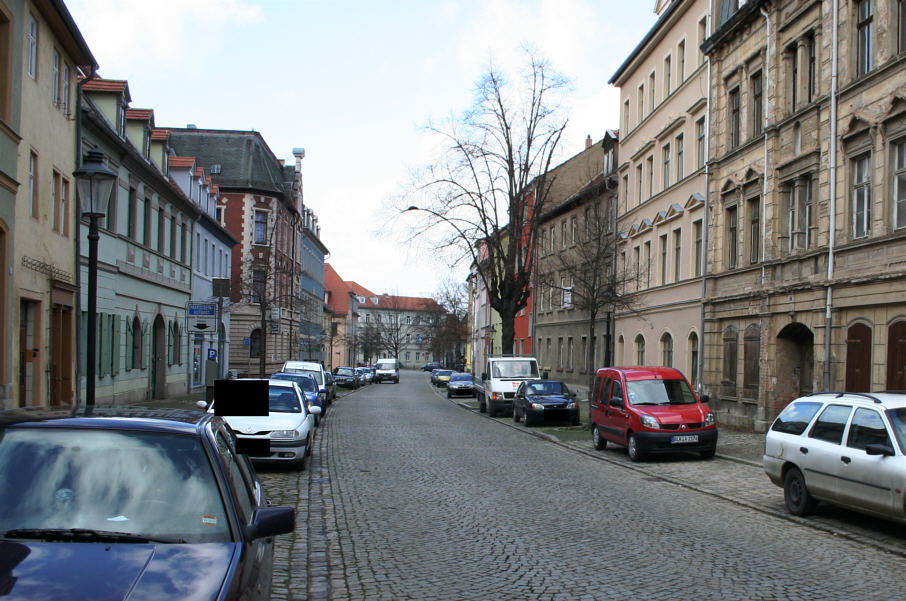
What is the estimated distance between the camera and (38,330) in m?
20.3

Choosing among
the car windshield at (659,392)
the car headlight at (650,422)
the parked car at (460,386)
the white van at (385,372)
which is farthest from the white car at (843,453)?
the white van at (385,372)

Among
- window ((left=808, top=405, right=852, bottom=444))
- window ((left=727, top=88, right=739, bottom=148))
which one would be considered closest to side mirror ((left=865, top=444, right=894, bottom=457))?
window ((left=808, top=405, right=852, bottom=444))

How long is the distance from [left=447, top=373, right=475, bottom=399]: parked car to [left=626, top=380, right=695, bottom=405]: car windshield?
30252 millimetres

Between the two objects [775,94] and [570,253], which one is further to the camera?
[570,253]

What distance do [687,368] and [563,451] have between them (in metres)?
12.1

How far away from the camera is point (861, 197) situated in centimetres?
1884

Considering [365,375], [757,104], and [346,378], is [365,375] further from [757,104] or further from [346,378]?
[757,104]

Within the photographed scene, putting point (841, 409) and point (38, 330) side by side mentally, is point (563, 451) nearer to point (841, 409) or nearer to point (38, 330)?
point (841, 409)

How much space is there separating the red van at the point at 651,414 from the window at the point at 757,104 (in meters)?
9.70

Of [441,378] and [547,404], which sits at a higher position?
[547,404]

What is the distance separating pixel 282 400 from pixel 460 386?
1299 inches

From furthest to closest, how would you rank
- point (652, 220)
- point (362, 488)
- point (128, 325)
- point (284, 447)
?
point (652, 220), point (128, 325), point (284, 447), point (362, 488)

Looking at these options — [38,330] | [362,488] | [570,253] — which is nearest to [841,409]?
[362,488]

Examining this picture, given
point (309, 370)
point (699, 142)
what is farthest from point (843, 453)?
point (309, 370)
